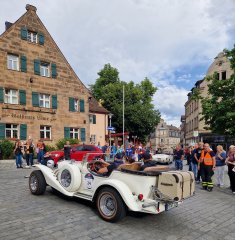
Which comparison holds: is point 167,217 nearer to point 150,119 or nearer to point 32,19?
point 32,19

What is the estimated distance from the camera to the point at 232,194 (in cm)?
926

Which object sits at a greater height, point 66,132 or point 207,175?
point 66,132

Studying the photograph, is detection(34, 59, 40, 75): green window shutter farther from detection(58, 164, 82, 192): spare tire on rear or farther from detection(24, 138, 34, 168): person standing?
detection(58, 164, 82, 192): spare tire on rear

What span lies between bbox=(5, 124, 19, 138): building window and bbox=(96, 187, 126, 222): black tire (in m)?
18.4

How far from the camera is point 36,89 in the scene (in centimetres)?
2436

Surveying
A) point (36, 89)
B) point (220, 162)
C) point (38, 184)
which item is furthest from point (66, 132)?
point (38, 184)

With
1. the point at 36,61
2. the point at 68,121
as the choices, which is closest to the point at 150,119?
the point at 68,121

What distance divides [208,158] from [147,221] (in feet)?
15.8

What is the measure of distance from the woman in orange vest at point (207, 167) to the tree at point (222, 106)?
230 inches

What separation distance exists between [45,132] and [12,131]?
3.15 m

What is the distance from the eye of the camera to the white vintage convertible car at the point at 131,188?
5414 mm

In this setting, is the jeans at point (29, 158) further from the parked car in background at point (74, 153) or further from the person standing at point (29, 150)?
the parked car in background at point (74, 153)

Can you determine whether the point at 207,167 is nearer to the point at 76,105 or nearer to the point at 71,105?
the point at 71,105

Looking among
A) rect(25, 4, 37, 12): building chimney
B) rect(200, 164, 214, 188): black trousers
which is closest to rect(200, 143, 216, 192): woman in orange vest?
rect(200, 164, 214, 188): black trousers
